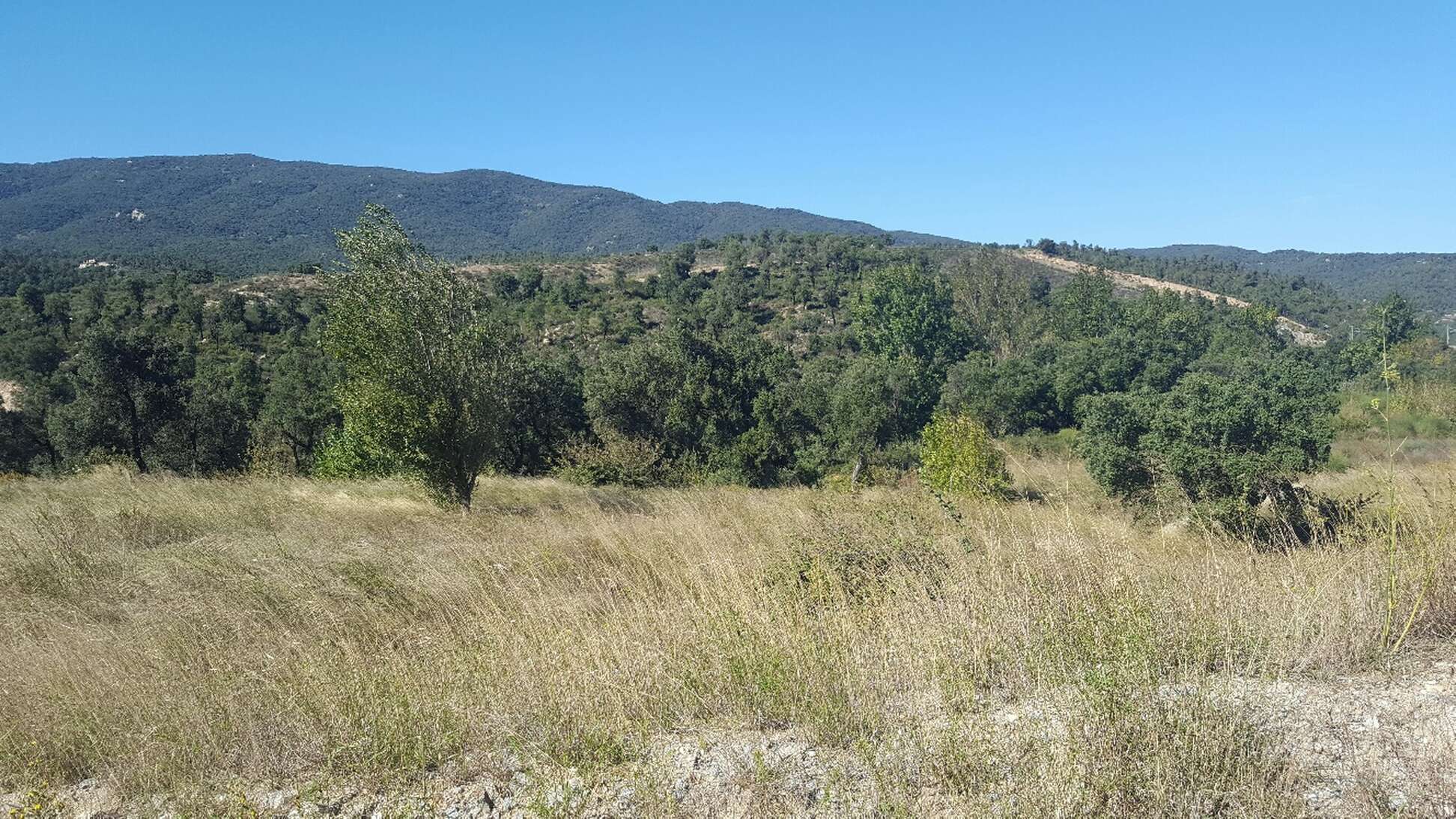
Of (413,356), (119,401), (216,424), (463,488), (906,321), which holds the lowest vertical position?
(216,424)

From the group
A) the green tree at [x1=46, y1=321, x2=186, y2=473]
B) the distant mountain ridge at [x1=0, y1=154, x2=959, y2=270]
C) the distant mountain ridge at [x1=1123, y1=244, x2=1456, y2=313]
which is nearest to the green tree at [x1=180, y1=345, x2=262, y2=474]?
the green tree at [x1=46, y1=321, x2=186, y2=473]

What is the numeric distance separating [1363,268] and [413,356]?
19577 cm

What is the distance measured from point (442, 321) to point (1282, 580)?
10.3m

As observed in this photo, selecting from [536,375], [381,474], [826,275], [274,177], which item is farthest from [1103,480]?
[274,177]

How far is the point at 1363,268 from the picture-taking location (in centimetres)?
15688

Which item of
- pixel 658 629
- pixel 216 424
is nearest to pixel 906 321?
pixel 216 424

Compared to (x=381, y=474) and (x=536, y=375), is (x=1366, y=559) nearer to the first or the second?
(x=381, y=474)

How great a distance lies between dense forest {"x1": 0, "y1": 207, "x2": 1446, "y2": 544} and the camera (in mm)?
11602

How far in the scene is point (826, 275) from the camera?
77812mm

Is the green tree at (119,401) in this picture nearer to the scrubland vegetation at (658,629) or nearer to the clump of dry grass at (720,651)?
the scrubland vegetation at (658,629)

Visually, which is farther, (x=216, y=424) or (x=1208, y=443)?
(x=216, y=424)

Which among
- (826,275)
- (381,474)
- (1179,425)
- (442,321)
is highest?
(826,275)

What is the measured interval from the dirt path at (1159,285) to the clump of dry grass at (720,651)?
74851 millimetres

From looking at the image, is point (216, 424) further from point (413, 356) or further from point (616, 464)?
point (413, 356)
